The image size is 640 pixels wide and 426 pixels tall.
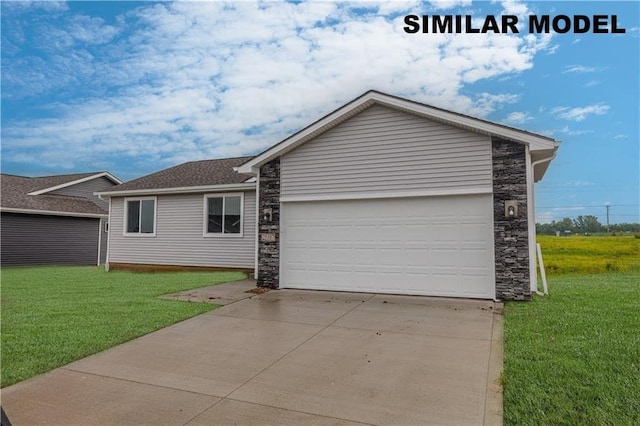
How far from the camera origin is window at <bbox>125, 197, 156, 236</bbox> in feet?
47.9

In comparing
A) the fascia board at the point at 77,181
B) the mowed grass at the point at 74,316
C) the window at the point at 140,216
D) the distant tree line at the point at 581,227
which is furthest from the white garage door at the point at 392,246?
the distant tree line at the point at 581,227

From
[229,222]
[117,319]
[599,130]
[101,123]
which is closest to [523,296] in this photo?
[117,319]

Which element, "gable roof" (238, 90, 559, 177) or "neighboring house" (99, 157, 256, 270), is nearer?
"gable roof" (238, 90, 559, 177)

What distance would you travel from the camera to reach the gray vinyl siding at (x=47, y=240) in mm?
17469

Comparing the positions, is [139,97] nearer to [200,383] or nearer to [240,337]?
[240,337]

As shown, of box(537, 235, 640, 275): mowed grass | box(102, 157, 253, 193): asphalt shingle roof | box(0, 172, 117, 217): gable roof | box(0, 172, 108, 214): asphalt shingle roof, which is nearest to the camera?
box(102, 157, 253, 193): asphalt shingle roof

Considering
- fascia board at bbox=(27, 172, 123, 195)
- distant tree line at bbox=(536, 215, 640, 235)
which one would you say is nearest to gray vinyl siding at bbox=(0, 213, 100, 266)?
fascia board at bbox=(27, 172, 123, 195)

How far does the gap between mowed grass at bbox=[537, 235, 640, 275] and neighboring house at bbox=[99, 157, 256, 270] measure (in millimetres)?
12899

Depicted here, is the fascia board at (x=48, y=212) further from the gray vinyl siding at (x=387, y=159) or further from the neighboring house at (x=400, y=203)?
the gray vinyl siding at (x=387, y=159)

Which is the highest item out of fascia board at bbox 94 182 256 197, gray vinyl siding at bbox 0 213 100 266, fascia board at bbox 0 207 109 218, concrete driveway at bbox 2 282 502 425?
fascia board at bbox 94 182 256 197

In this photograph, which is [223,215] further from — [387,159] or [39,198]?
[39,198]


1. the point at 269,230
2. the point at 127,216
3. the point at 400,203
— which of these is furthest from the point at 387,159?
the point at 127,216

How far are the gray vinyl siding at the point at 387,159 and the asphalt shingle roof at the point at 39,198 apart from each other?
49.8ft

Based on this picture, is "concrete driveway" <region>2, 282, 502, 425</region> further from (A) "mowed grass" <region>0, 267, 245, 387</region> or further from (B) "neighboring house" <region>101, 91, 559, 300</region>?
(B) "neighboring house" <region>101, 91, 559, 300</region>
